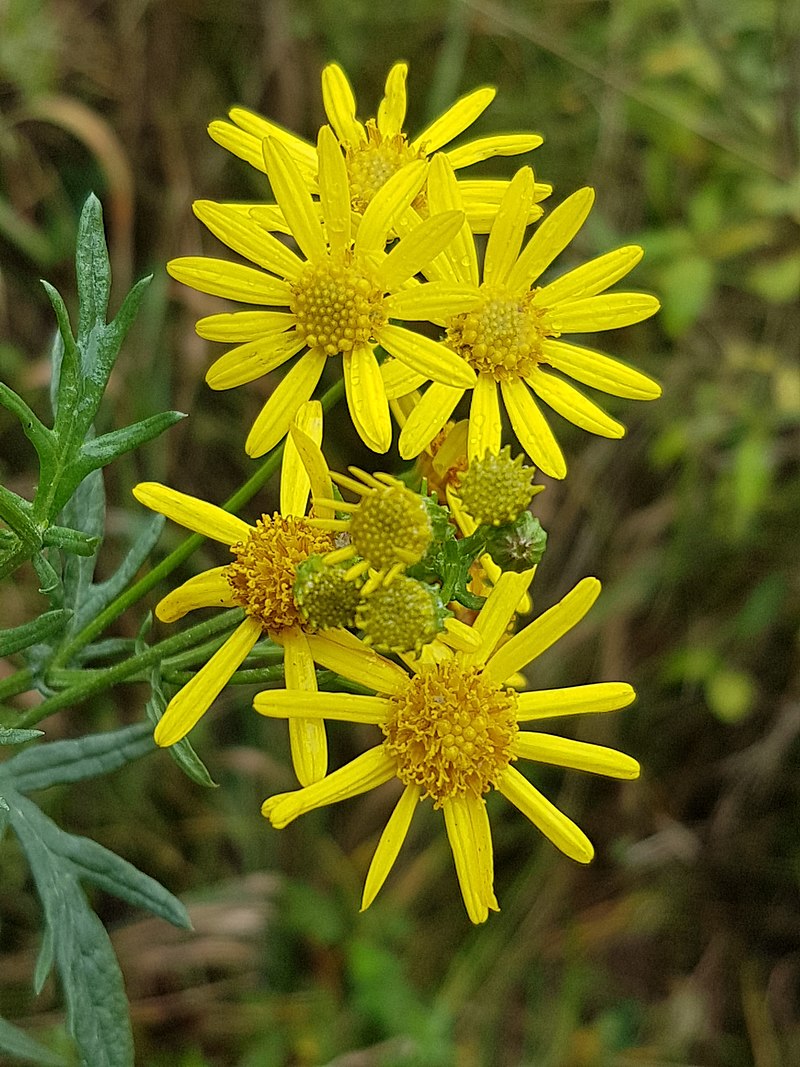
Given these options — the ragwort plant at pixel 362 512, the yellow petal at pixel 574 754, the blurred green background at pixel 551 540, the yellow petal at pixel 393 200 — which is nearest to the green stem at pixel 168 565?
the ragwort plant at pixel 362 512

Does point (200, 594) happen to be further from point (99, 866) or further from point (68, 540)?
point (99, 866)

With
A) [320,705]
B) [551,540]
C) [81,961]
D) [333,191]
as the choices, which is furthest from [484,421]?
[551,540]

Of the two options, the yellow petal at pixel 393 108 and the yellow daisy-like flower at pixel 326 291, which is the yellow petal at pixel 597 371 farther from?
the yellow petal at pixel 393 108

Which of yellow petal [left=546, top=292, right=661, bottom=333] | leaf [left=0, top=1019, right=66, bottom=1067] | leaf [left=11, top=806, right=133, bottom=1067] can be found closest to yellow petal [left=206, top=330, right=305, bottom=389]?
yellow petal [left=546, top=292, right=661, bottom=333]

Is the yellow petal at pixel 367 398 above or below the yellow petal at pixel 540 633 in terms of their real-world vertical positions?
above

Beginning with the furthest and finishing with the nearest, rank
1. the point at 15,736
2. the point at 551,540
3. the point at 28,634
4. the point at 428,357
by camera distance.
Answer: the point at 551,540 < the point at 428,357 < the point at 28,634 < the point at 15,736

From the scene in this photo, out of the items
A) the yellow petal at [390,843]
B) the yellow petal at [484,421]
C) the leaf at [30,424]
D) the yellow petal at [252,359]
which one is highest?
the yellow petal at [252,359]

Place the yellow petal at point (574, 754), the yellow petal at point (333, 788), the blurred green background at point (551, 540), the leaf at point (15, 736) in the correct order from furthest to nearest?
the blurred green background at point (551, 540)
the yellow petal at point (574, 754)
the yellow petal at point (333, 788)
the leaf at point (15, 736)
